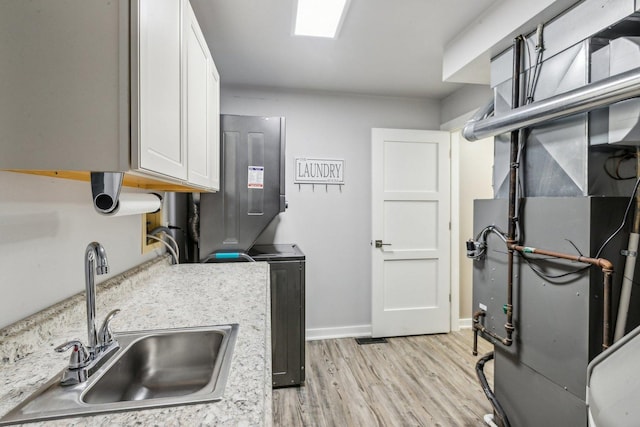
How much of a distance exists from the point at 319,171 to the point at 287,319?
4.90 ft

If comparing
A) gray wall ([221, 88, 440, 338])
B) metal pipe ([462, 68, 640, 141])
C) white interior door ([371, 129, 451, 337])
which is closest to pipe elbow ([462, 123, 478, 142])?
metal pipe ([462, 68, 640, 141])

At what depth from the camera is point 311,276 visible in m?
3.20

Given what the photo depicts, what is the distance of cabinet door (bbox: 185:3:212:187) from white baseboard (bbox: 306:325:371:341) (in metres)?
1.99

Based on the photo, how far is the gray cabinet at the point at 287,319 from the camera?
231 centimetres

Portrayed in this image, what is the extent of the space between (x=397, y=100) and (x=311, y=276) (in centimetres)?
206

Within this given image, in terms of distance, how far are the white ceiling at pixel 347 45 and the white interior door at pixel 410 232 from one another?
23.0 inches

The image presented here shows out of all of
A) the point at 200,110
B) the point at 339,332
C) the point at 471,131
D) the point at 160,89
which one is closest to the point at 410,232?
the point at 339,332

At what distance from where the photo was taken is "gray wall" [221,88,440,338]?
3127mm

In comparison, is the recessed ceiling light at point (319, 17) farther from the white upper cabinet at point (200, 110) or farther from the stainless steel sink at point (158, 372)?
the stainless steel sink at point (158, 372)

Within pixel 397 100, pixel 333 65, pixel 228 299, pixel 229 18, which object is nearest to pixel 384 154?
pixel 397 100

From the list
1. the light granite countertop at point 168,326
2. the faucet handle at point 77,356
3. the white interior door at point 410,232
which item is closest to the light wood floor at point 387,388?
the white interior door at point 410,232

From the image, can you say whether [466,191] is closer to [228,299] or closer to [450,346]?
[450,346]

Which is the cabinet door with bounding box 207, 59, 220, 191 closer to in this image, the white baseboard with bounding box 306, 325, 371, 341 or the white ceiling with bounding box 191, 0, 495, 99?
the white ceiling with bounding box 191, 0, 495, 99

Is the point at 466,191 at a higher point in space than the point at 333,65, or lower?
lower
